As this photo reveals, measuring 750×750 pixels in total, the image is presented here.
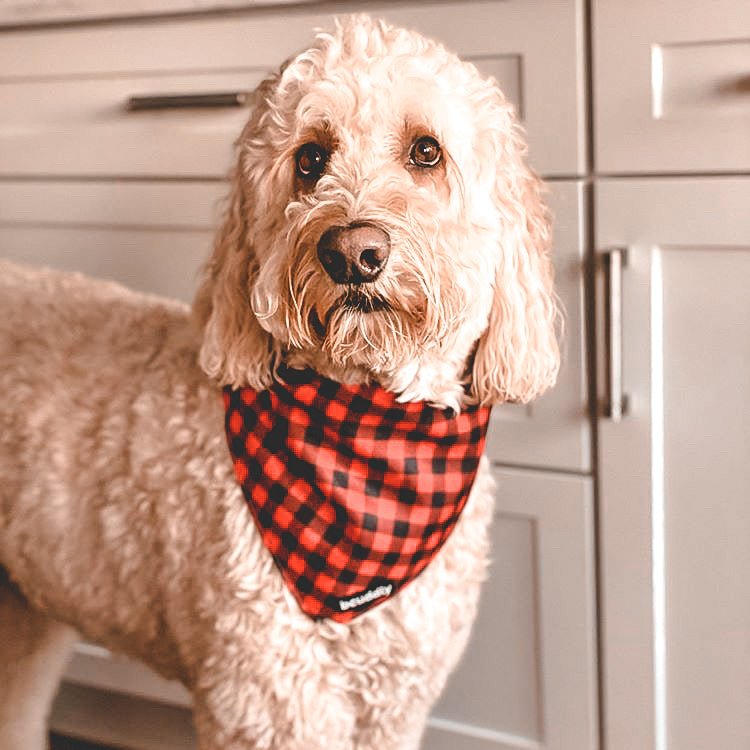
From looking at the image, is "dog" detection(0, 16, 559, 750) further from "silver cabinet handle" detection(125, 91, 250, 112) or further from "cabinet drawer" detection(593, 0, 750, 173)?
Answer: "silver cabinet handle" detection(125, 91, 250, 112)

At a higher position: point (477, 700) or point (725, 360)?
point (725, 360)

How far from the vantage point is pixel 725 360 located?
1173mm

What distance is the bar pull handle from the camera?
1.18m

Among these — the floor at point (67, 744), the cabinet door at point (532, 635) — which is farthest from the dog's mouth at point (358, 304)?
the floor at point (67, 744)

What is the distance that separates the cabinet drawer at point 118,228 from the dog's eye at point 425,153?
0.46m

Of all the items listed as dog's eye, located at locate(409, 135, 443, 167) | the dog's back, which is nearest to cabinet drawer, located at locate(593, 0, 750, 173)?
dog's eye, located at locate(409, 135, 443, 167)

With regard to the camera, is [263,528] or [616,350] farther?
[616,350]

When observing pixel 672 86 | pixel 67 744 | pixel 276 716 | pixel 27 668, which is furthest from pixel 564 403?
pixel 67 744

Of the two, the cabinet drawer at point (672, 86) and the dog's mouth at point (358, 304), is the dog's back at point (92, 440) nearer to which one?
the dog's mouth at point (358, 304)

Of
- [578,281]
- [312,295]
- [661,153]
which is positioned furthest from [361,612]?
[661,153]

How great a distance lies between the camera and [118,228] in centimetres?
148

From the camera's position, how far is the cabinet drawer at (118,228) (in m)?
1.42

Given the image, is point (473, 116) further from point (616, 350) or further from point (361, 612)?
point (361, 612)

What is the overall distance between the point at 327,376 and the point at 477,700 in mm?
592
